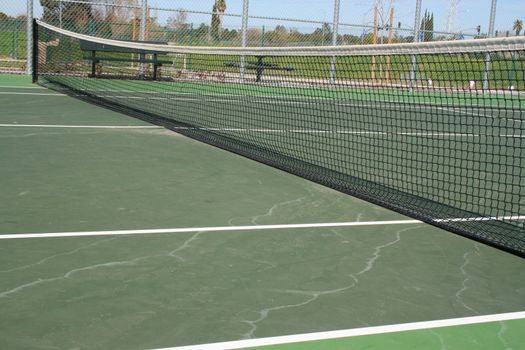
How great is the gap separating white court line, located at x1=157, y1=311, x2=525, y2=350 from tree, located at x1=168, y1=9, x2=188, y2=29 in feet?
53.1

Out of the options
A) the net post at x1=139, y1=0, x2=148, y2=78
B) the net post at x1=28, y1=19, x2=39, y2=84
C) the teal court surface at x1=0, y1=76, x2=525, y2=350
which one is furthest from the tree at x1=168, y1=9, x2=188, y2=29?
the teal court surface at x1=0, y1=76, x2=525, y2=350

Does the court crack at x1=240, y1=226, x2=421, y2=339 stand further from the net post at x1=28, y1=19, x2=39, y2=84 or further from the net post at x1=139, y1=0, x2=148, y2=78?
the net post at x1=139, y1=0, x2=148, y2=78

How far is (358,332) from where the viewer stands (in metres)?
2.92

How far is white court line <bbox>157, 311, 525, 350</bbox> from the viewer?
2.74 metres

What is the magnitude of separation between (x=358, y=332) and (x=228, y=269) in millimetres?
959

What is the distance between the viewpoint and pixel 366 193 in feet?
18.6

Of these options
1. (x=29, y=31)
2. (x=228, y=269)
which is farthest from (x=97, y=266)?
(x=29, y=31)

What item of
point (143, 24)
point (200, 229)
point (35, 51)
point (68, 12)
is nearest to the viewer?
point (200, 229)

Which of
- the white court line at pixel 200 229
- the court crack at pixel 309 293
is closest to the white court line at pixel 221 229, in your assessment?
the white court line at pixel 200 229

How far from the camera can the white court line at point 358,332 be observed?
274 cm

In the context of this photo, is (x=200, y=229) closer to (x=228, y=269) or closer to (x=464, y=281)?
A: (x=228, y=269)

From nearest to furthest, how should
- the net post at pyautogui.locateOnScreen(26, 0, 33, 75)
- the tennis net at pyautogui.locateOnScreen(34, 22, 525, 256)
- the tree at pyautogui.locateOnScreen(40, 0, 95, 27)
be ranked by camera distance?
the tennis net at pyautogui.locateOnScreen(34, 22, 525, 256), the net post at pyautogui.locateOnScreen(26, 0, 33, 75), the tree at pyautogui.locateOnScreen(40, 0, 95, 27)

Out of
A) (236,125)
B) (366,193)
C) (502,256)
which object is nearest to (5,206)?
(366,193)

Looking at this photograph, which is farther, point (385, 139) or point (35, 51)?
point (35, 51)
